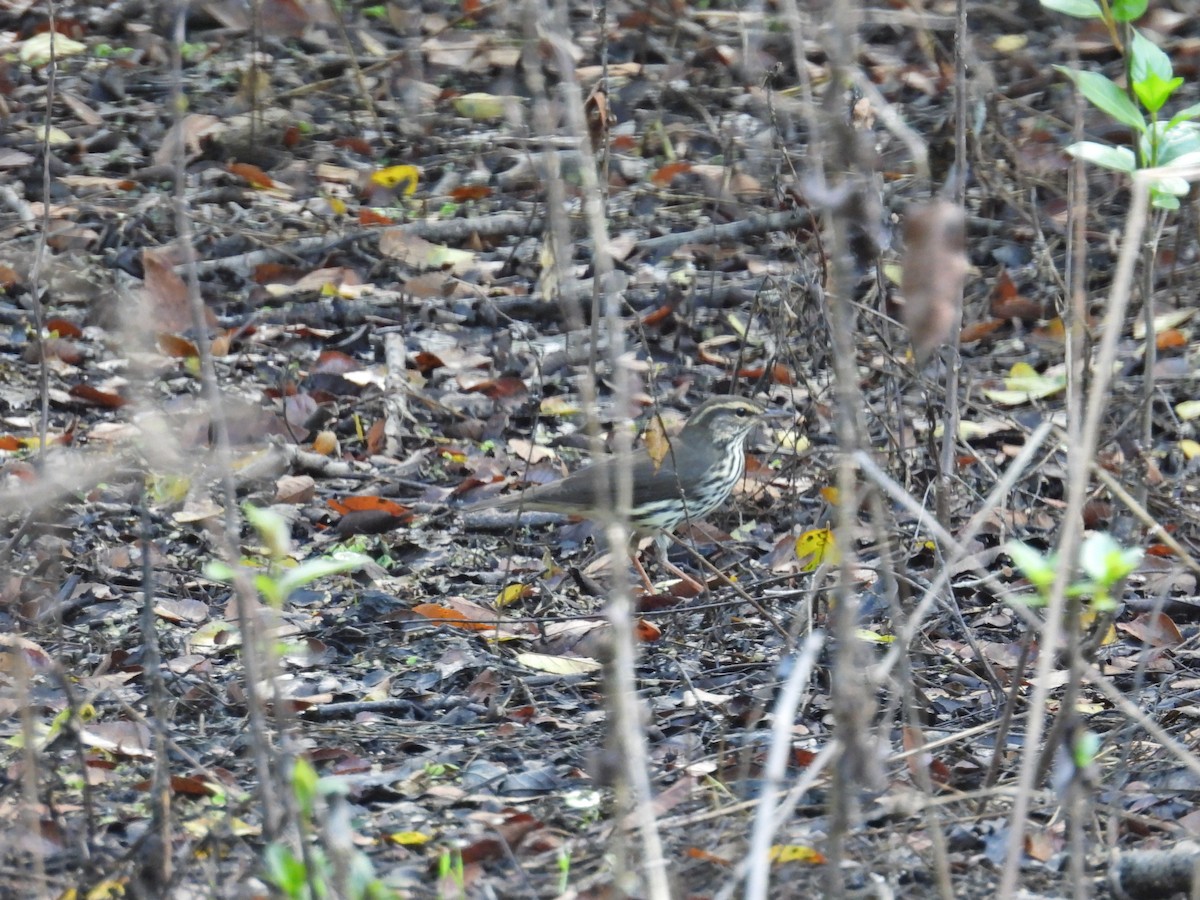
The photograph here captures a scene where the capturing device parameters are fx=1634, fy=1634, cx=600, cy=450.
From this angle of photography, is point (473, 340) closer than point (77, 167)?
Yes

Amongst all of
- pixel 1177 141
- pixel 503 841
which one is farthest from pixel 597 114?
pixel 503 841

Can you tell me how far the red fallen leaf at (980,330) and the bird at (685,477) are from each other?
5.38ft

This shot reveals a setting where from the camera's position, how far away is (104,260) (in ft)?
25.1

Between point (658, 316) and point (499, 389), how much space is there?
0.99m

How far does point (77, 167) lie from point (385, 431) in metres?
3.09

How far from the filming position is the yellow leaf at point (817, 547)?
4.82 metres

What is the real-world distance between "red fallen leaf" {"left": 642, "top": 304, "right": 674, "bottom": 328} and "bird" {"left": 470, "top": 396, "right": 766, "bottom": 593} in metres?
1.20

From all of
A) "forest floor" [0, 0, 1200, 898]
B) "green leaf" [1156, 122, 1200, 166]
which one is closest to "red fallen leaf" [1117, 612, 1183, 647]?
"forest floor" [0, 0, 1200, 898]

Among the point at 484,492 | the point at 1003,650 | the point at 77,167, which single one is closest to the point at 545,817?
the point at 1003,650

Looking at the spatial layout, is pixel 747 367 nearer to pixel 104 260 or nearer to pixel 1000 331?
pixel 1000 331

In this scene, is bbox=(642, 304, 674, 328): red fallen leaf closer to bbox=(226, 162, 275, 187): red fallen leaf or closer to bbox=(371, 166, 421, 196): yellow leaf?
bbox=(371, 166, 421, 196): yellow leaf

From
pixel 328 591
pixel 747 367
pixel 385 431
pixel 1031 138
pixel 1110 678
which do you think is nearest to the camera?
pixel 1110 678

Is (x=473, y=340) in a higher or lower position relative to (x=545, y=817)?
lower

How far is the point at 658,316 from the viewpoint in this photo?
7625 millimetres
